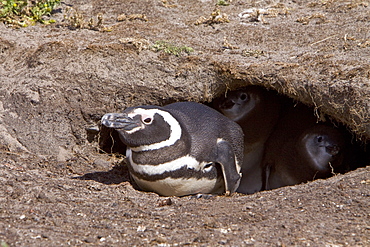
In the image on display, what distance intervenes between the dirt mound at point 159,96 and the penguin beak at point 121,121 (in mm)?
578

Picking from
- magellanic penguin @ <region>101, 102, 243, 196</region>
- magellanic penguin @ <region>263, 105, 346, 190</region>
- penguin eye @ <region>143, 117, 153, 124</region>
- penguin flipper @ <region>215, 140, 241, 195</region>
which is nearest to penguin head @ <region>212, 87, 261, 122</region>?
magellanic penguin @ <region>263, 105, 346, 190</region>

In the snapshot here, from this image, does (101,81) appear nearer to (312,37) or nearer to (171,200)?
(171,200)

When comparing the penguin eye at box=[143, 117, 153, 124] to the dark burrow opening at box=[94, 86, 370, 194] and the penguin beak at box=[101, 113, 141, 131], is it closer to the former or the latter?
the penguin beak at box=[101, 113, 141, 131]

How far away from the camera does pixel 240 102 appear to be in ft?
20.2

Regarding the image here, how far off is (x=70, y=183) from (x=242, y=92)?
2.86m

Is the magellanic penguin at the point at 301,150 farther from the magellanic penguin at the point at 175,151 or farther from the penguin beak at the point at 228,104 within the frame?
the magellanic penguin at the point at 175,151

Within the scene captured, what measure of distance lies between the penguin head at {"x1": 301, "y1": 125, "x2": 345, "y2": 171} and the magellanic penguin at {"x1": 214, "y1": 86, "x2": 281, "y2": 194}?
628 millimetres

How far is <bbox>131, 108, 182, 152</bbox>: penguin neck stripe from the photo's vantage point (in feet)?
13.7

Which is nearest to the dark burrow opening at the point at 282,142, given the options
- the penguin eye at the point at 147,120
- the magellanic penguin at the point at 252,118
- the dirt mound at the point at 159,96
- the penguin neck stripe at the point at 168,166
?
the magellanic penguin at the point at 252,118

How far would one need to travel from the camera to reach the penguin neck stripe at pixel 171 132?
4168 millimetres

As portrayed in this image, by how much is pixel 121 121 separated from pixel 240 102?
2523mm

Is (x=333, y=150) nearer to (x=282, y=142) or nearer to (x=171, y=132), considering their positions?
(x=282, y=142)

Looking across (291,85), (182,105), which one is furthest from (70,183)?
(291,85)

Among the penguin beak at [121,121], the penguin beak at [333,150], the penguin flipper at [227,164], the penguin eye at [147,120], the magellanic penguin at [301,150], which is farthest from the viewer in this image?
the magellanic penguin at [301,150]
